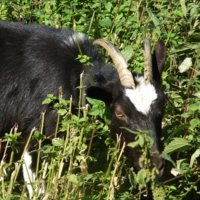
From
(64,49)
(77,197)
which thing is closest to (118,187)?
(77,197)

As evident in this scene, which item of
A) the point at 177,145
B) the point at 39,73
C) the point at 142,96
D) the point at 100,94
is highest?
the point at 39,73

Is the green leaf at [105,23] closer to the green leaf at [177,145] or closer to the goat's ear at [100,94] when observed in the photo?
the goat's ear at [100,94]

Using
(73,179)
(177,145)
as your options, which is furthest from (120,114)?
(73,179)

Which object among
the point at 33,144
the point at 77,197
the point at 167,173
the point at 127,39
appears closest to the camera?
the point at 77,197

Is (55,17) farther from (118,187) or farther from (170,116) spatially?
(118,187)

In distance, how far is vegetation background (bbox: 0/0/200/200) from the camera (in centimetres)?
468

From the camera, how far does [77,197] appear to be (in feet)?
15.1

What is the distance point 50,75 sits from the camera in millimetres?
5887

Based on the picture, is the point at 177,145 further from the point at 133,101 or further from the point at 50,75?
the point at 50,75

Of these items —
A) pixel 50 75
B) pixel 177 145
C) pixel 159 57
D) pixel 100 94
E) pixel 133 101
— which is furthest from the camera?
pixel 159 57

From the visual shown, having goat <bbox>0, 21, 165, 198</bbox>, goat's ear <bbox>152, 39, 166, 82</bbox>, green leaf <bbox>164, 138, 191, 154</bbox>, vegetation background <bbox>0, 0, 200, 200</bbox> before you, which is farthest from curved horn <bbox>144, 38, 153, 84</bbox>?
green leaf <bbox>164, 138, 191, 154</bbox>

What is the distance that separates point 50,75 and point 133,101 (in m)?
1.23

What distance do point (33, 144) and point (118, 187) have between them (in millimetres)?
1267

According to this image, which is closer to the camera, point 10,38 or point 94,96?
point 94,96
